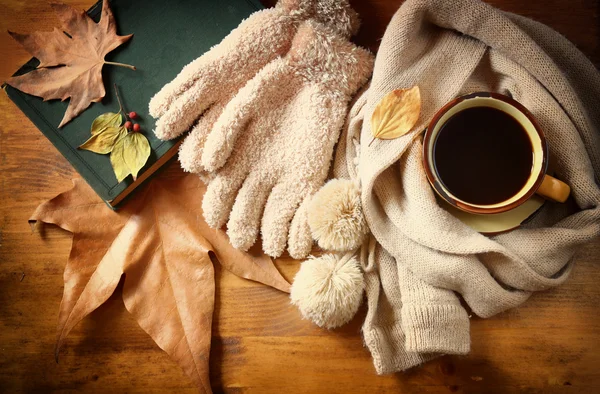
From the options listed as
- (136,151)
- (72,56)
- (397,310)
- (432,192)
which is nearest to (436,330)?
(397,310)

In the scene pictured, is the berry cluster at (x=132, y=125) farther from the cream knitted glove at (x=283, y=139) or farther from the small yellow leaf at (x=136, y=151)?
the cream knitted glove at (x=283, y=139)

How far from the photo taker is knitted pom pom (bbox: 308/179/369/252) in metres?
0.70

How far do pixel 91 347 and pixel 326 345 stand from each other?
1.33 ft

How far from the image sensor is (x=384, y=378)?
75 centimetres

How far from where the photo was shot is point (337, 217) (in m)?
0.70

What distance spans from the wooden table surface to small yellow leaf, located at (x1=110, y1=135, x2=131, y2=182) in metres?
0.12

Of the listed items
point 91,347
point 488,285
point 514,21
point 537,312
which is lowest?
point 537,312

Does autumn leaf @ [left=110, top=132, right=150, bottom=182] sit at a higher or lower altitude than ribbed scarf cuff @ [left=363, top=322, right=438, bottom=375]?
higher

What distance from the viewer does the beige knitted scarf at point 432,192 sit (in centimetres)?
68

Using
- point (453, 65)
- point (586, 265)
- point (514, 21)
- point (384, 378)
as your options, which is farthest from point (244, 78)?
point (586, 265)

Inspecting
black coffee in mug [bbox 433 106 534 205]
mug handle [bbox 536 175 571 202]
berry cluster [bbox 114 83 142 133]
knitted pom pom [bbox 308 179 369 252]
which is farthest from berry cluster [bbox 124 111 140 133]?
mug handle [bbox 536 175 571 202]

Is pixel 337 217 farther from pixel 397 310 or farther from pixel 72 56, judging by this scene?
pixel 72 56

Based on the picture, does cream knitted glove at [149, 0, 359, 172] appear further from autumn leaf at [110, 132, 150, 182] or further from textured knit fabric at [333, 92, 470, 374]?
textured knit fabric at [333, 92, 470, 374]

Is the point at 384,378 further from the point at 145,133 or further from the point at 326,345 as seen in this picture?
the point at 145,133
